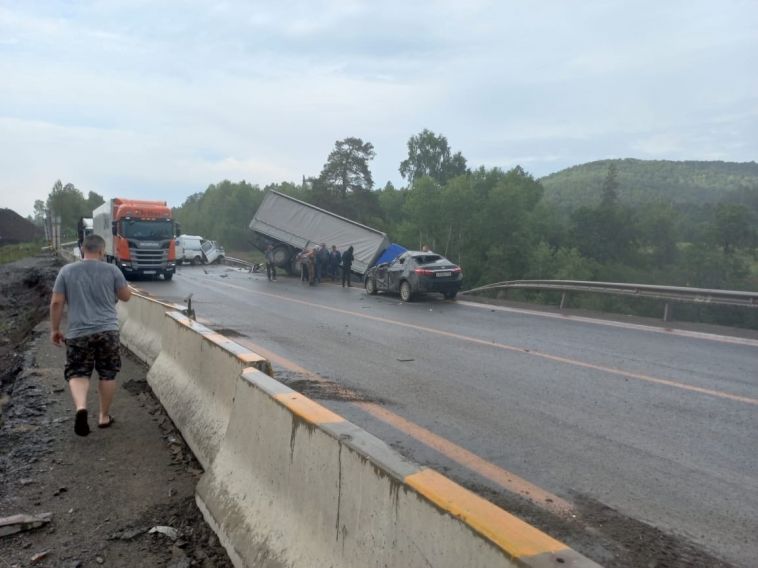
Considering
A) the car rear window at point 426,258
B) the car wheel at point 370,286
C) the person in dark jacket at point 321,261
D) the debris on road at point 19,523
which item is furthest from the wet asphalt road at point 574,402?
the person in dark jacket at point 321,261

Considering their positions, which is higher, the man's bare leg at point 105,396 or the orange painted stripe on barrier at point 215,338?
the orange painted stripe on barrier at point 215,338

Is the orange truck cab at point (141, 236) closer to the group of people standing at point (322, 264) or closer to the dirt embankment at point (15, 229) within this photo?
the group of people standing at point (322, 264)

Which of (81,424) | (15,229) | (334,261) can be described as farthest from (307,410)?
(15,229)

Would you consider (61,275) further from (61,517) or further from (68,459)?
(61,517)

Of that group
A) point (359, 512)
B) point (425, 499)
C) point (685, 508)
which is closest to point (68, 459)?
point (359, 512)

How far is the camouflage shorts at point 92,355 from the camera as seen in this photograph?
222 inches

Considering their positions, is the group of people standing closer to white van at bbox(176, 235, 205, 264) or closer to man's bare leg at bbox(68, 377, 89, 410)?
white van at bbox(176, 235, 205, 264)

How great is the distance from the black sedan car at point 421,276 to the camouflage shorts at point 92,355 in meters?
13.2

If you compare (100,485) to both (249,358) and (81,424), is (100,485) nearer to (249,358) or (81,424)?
(81,424)

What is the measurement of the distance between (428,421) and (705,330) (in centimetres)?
842

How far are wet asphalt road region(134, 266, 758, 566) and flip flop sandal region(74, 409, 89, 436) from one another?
2.22 metres

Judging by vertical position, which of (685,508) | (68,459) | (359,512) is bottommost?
(68,459)

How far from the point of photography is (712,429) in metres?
5.29

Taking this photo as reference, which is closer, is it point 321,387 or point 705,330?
point 321,387
